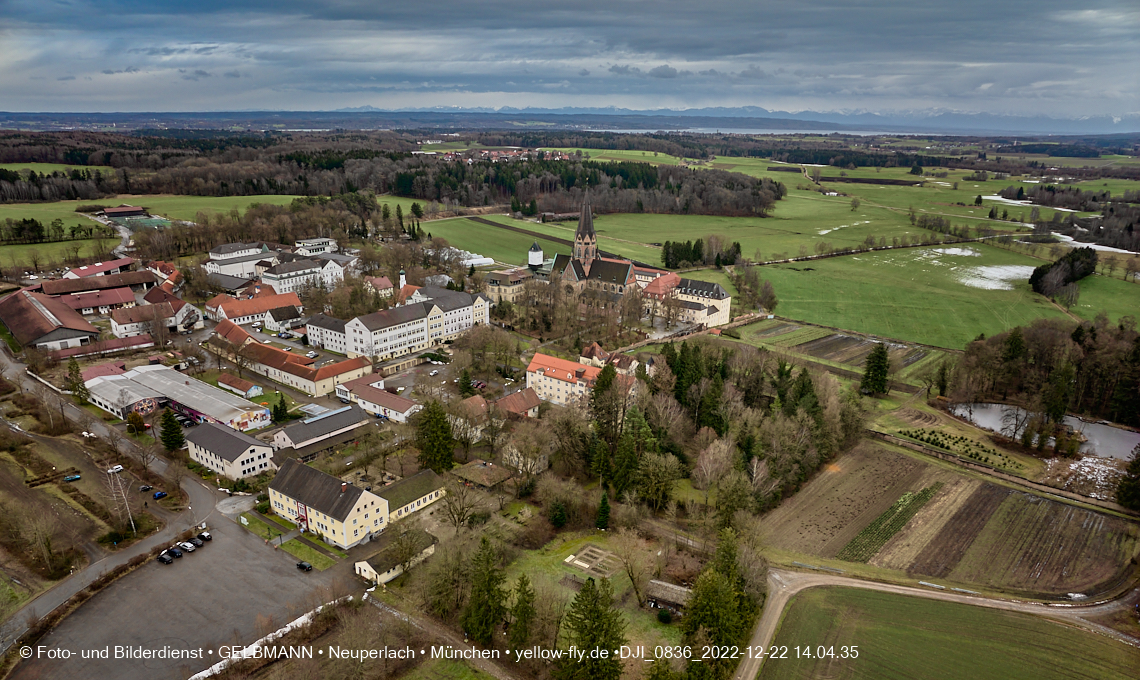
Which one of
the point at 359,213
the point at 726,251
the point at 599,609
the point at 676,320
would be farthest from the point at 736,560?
the point at 359,213

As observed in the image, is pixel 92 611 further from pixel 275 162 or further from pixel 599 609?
pixel 275 162

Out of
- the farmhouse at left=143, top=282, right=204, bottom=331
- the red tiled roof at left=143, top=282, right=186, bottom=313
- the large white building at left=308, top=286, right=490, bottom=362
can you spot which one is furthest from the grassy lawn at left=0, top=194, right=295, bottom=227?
the large white building at left=308, top=286, right=490, bottom=362

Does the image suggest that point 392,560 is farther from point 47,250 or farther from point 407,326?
point 47,250

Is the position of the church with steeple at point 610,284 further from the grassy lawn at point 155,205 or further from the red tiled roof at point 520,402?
the grassy lawn at point 155,205

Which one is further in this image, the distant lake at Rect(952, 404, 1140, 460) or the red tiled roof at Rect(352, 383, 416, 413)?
the red tiled roof at Rect(352, 383, 416, 413)

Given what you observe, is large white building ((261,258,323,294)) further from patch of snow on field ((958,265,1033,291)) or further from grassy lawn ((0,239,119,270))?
patch of snow on field ((958,265,1033,291))

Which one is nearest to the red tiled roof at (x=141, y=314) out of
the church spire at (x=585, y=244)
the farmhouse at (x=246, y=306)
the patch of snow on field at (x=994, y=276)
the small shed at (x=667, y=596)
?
the farmhouse at (x=246, y=306)
